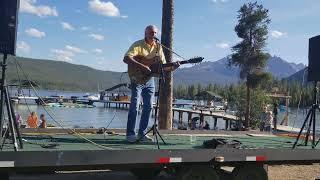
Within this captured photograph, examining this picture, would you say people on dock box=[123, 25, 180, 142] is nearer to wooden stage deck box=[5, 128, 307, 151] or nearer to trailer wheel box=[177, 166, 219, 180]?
wooden stage deck box=[5, 128, 307, 151]

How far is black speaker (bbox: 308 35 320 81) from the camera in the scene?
9531 millimetres

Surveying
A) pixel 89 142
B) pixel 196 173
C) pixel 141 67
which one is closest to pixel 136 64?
pixel 141 67

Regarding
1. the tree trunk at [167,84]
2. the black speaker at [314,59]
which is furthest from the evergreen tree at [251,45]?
the black speaker at [314,59]

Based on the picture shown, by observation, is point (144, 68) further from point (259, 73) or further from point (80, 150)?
point (259, 73)

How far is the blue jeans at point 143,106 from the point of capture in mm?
9102

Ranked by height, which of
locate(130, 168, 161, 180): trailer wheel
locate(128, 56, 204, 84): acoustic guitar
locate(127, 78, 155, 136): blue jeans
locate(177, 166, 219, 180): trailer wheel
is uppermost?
locate(128, 56, 204, 84): acoustic guitar

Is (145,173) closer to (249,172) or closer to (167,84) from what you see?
(249,172)

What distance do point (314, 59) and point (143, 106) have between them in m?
3.17

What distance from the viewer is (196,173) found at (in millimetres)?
8203

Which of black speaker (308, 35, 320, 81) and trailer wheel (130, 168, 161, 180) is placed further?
black speaker (308, 35, 320, 81)

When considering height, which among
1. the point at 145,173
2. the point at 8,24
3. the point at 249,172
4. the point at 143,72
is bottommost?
the point at 145,173

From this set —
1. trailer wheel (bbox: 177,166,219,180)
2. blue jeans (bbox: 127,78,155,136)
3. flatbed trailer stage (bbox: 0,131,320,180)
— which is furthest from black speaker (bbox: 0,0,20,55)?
trailer wheel (bbox: 177,166,219,180)

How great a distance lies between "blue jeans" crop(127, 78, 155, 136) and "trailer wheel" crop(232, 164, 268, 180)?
1783mm

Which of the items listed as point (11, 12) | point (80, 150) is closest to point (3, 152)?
point (80, 150)
